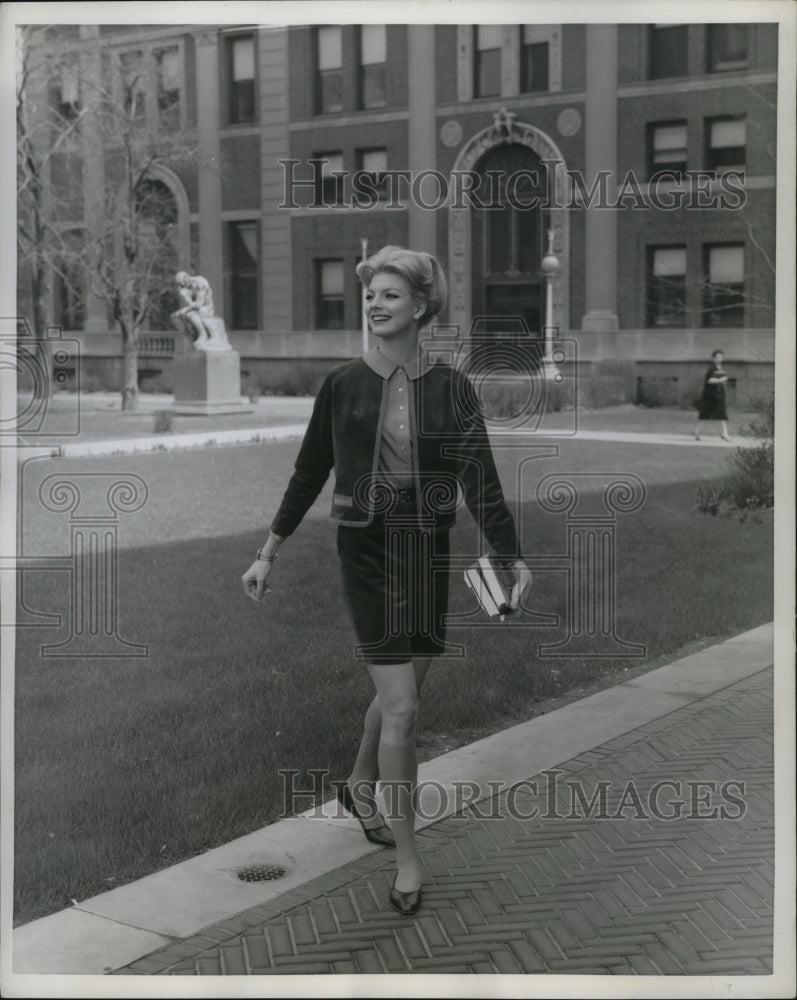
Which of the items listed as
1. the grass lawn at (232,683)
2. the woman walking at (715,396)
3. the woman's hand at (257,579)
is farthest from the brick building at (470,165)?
the woman's hand at (257,579)

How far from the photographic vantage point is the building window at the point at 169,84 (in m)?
5.43

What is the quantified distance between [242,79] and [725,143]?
235 centimetres

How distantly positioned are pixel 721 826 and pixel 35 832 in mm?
2648

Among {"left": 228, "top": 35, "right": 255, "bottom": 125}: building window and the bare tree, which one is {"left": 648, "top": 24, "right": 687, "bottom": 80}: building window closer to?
{"left": 228, "top": 35, "right": 255, "bottom": 125}: building window

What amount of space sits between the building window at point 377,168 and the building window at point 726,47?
4.81ft

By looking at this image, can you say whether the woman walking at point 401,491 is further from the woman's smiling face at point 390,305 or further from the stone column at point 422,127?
the stone column at point 422,127

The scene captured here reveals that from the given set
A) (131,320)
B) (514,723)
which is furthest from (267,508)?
(514,723)

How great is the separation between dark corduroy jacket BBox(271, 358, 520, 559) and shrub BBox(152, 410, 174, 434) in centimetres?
378

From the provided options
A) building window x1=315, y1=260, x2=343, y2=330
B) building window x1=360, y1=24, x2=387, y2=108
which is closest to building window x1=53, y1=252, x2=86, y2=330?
building window x1=315, y1=260, x2=343, y2=330

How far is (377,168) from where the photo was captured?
5.20 m

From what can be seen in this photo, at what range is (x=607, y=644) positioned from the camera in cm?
697

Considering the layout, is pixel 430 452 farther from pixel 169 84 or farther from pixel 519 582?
pixel 169 84

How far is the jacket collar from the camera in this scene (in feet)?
14.1

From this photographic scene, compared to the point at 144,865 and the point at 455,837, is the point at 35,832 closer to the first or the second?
the point at 144,865
